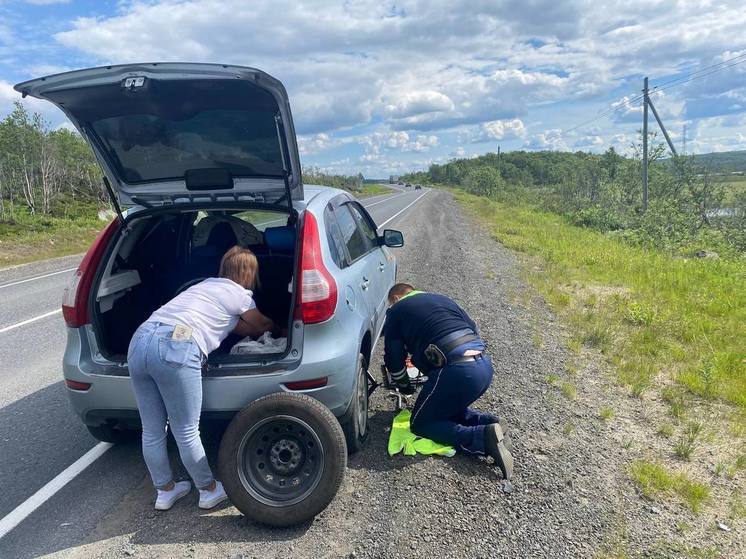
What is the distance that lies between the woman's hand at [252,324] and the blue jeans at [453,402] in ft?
3.90

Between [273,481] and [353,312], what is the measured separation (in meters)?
1.14

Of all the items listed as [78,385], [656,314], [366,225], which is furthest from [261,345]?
[656,314]

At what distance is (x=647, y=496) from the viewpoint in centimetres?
304

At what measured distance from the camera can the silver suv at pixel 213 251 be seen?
2969 millimetres

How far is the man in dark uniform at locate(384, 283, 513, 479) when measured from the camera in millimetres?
3428

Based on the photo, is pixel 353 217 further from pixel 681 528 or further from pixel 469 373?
pixel 681 528

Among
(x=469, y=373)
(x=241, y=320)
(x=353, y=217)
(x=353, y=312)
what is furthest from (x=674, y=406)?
(x=241, y=320)

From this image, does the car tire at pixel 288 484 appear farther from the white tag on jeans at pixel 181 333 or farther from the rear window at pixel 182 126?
the rear window at pixel 182 126

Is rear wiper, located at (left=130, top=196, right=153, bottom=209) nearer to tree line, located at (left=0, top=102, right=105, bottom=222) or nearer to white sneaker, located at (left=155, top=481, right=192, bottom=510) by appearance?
white sneaker, located at (left=155, top=481, right=192, bottom=510)

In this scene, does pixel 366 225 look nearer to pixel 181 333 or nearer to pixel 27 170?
pixel 181 333

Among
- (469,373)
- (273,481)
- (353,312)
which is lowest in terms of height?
(273,481)

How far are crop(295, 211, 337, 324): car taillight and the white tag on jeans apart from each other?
2.00 ft

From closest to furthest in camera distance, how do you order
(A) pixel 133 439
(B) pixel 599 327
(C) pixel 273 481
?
(C) pixel 273 481, (A) pixel 133 439, (B) pixel 599 327

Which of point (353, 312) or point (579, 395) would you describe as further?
point (579, 395)
